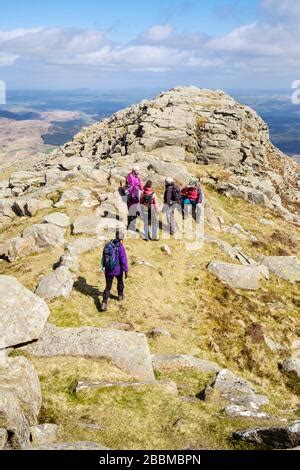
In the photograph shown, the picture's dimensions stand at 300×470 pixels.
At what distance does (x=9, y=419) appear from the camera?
11.0 m

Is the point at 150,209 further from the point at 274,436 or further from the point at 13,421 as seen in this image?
the point at 13,421

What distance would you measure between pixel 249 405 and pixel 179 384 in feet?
10.1

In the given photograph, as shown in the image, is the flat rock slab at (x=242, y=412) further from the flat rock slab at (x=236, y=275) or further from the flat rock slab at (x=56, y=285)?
the flat rock slab at (x=236, y=275)

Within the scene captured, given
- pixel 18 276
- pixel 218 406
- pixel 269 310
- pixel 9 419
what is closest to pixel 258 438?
pixel 218 406

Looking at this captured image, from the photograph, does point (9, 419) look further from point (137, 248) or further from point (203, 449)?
point (137, 248)

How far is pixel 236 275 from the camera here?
28375mm

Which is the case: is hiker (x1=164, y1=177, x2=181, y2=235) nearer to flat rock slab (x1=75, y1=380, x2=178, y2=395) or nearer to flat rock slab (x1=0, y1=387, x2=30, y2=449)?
flat rock slab (x1=75, y1=380, x2=178, y2=395)

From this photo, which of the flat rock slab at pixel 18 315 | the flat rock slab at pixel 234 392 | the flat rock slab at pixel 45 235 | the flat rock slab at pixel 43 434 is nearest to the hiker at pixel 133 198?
the flat rock slab at pixel 45 235

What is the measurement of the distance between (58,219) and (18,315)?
51.9 ft

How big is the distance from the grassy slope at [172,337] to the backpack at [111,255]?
250cm

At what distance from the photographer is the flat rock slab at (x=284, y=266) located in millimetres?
30953

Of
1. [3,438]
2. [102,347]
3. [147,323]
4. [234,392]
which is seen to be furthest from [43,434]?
[147,323]

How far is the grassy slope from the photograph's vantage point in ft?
44.4

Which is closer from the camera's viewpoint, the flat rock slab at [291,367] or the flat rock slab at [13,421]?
the flat rock slab at [13,421]
